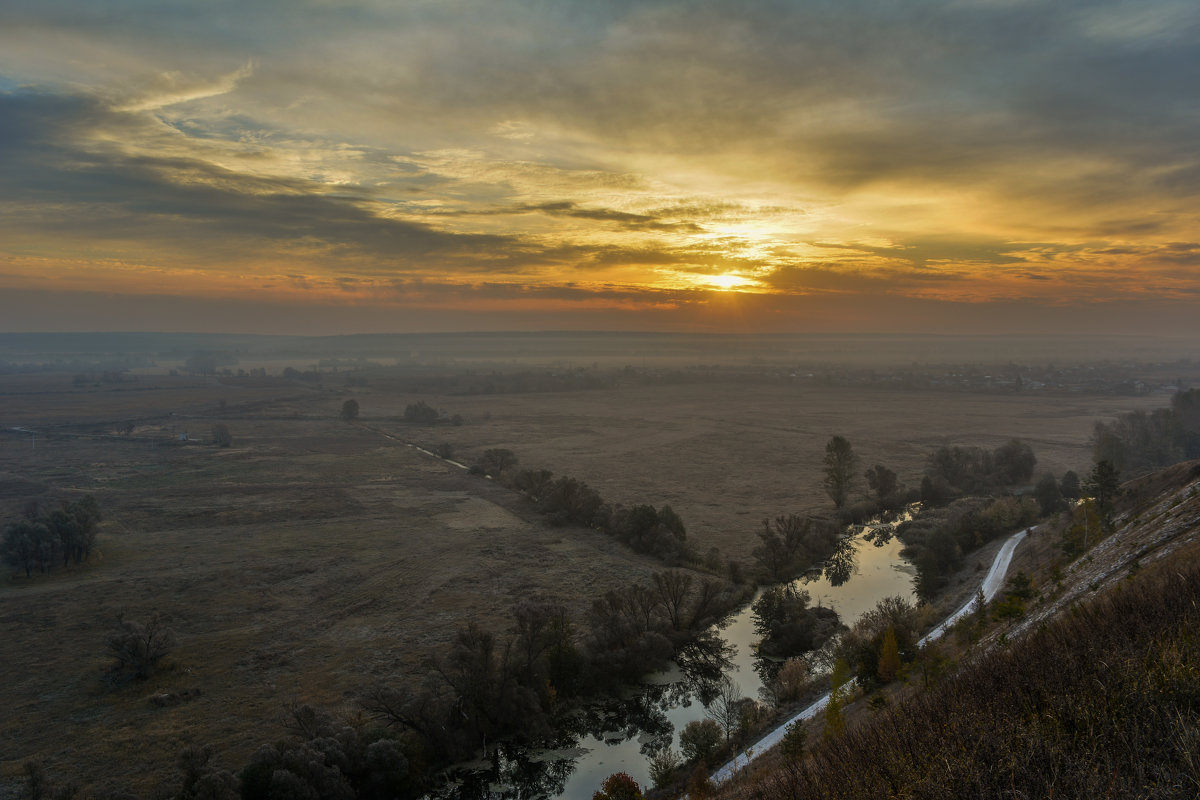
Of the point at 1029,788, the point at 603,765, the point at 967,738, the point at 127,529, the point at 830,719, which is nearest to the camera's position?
the point at 1029,788

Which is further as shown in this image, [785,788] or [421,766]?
[421,766]

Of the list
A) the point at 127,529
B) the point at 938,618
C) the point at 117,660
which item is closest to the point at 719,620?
the point at 938,618

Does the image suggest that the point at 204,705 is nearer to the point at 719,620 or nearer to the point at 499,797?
the point at 499,797

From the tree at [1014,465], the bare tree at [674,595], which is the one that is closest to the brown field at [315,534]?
the bare tree at [674,595]

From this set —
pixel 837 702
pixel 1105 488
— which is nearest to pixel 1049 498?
pixel 1105 488

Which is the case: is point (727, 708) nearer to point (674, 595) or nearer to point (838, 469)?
point (674, 595)

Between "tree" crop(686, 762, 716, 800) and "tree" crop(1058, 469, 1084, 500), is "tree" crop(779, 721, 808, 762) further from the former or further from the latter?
"tree" crop(1058, 469, 1084, 500)

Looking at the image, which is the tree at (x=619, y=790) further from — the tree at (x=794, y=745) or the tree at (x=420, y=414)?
the tree at (x=420, y=414)
